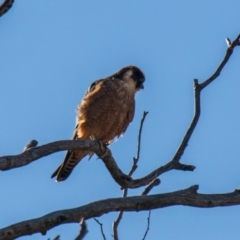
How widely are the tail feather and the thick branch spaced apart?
3.18 meters

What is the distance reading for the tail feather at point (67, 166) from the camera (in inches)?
295

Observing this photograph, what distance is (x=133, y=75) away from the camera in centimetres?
833

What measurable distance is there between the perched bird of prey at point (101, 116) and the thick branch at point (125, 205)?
3.08 m

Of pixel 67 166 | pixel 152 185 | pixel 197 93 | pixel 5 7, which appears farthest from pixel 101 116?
pixel 5 7

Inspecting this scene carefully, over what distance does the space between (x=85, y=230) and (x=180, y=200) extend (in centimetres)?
136

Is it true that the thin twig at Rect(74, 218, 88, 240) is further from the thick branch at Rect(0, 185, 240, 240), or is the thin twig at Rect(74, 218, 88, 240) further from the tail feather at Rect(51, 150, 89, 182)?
the tail feather at Rect(51, 150, 89, 182)

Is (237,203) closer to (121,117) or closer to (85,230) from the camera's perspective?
(85,230)

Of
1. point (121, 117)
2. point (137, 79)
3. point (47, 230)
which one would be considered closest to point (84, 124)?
point (121, 117)

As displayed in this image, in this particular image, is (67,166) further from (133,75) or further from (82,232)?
(82,232)

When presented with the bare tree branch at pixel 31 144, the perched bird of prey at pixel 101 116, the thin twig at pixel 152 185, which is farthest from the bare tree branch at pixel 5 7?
the perched bird of prey at pixel 101 116

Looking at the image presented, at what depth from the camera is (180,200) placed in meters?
4.40

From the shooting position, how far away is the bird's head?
8.22 meters

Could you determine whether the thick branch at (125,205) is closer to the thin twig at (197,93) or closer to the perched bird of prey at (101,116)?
the thin twig at (197,93)

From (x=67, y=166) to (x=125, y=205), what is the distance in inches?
129
